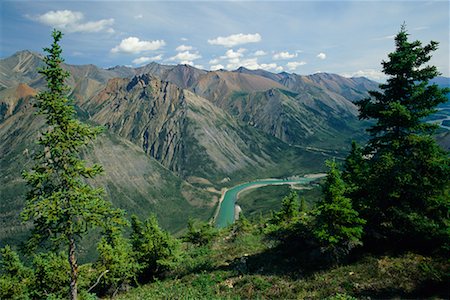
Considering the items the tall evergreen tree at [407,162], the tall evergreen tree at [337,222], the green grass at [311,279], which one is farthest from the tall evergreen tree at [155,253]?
the tall evergreen tree at [407,162]

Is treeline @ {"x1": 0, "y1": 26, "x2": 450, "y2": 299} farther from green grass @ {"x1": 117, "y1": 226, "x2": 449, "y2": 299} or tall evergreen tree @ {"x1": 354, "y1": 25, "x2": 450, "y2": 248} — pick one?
green grass @ {"x1": 117, "y1": 226, "x2": 449, "y2": 299}

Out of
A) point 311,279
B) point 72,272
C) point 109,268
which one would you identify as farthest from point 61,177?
point 109,268

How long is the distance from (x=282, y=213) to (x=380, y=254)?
3257cm

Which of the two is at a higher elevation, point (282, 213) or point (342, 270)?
point (342, 270)

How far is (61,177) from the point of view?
604 inches

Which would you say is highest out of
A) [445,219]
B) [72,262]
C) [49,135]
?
[49,135]

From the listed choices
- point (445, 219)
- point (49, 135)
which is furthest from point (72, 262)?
point (445, 219)

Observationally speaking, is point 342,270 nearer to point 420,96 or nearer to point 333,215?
point 333,215

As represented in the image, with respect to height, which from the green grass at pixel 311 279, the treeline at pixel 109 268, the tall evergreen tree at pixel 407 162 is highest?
the tall evergreen tree at pixel 407 162

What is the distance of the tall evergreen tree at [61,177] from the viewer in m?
14.9

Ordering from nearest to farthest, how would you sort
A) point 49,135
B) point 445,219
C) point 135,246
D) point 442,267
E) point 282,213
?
point 49,135
point 442,267
point 445,219
point 135,246
point 282,213

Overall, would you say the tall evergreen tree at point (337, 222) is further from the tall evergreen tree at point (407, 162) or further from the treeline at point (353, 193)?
the tall evergreen tree at point (407, 162)

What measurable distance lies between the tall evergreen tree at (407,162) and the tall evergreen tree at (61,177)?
60.6 feet

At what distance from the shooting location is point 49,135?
14930 millimetres
